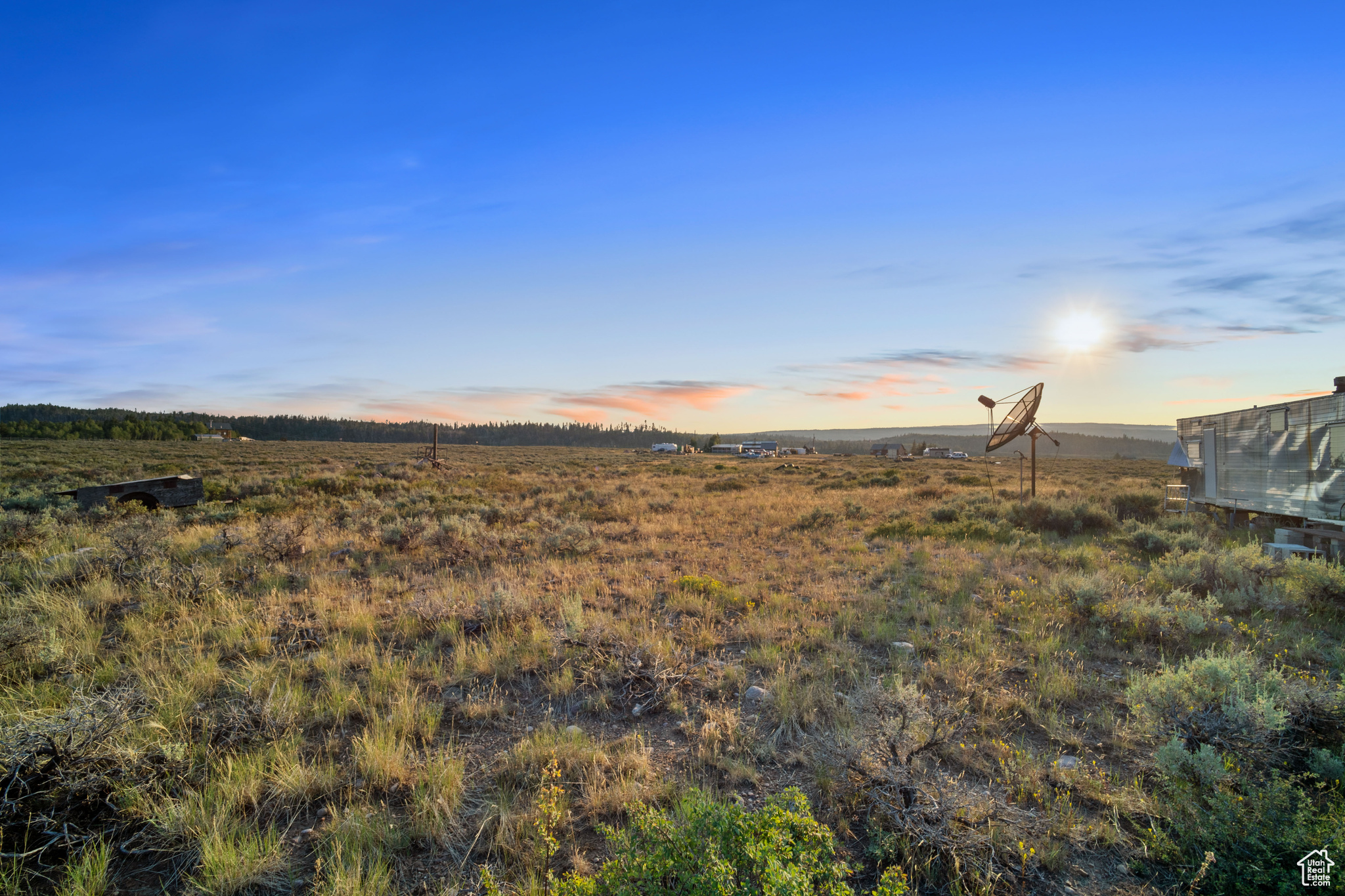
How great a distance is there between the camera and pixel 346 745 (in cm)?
446

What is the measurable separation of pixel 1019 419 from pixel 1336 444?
257 inches

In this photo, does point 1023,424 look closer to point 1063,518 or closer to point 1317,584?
point 1063,518

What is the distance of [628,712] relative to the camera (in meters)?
5.15

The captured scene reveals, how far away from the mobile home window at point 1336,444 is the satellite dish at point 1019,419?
590 centimetres

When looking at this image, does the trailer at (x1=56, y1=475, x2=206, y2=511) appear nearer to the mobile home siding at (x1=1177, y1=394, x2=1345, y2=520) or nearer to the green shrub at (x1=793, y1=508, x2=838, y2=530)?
the green shrub at (x1=793, y1=508, x2=838, y2=530)

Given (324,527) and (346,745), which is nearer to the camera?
(346,745)

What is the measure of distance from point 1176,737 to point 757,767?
113 inches

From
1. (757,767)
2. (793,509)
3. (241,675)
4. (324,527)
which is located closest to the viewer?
(757,767)

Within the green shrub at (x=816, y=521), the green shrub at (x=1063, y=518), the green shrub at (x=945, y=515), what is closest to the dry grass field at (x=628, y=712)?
the green shrub at (x=1063, y=518)

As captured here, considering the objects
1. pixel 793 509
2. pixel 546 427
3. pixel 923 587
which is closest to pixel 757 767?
pixel 923 587

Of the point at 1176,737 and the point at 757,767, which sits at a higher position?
the point at 1176,737

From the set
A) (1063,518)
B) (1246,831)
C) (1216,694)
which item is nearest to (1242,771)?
(1216,694)

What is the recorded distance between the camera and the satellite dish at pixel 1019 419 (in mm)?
16125

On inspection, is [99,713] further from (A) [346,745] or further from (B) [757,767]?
(B) [757,767]
